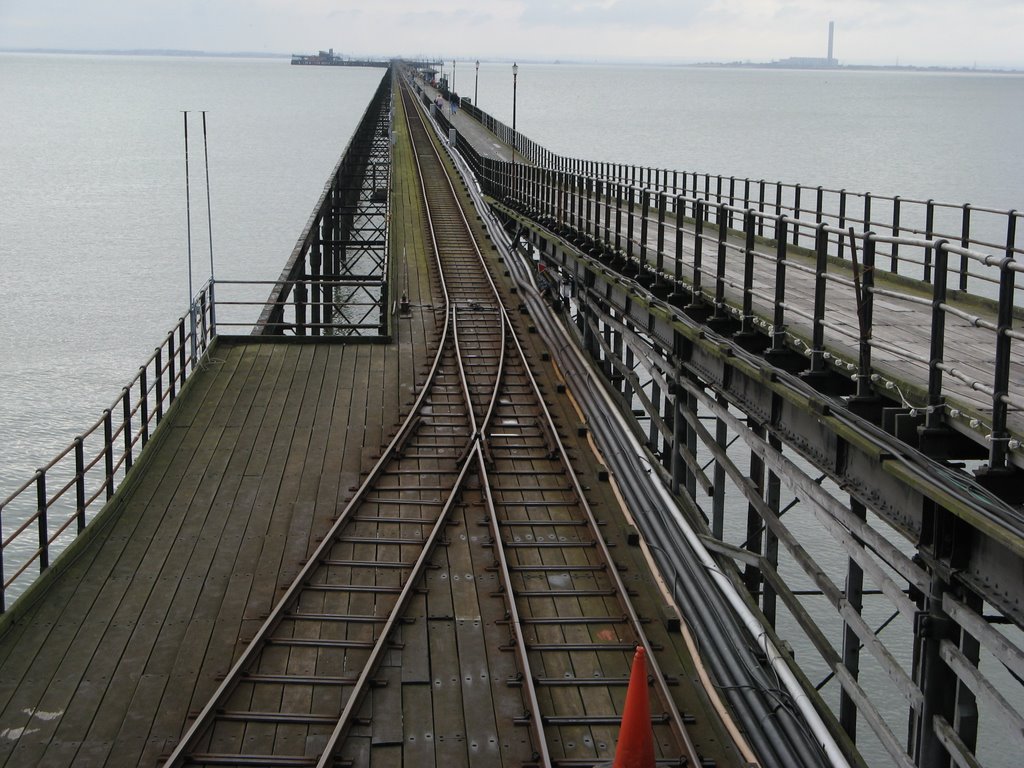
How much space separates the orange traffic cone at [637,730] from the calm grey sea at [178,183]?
10.2 metres

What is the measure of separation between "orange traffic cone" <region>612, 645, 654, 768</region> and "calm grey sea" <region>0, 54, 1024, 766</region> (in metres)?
10.2

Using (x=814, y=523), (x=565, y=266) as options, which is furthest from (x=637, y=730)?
(x=814, y=523)

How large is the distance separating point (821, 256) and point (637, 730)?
12.2ft

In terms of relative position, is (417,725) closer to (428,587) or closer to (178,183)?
(428,587)

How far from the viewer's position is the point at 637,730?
6938 millimetres

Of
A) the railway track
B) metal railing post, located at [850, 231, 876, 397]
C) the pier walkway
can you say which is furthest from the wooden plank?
metal railing post, located at [850, 231, 876, 397]

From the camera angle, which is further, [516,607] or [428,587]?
[428,587]

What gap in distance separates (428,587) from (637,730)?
12.1 feet

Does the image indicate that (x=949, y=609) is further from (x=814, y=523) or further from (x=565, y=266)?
(x=814, y=523)

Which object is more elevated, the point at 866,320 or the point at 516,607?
the point at 866,320

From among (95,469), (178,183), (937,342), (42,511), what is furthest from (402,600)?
(178,183)

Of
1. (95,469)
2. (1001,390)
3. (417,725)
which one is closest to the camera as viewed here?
(1001,390)

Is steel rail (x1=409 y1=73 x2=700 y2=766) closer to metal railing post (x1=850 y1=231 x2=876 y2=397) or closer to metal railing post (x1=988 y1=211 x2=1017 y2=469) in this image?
metal railing post (x1=850 y1=231 x2=876 y2=397)

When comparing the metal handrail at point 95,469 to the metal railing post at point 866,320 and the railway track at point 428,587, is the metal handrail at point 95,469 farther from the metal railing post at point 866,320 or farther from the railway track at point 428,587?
the metal railing post at point 866,320
